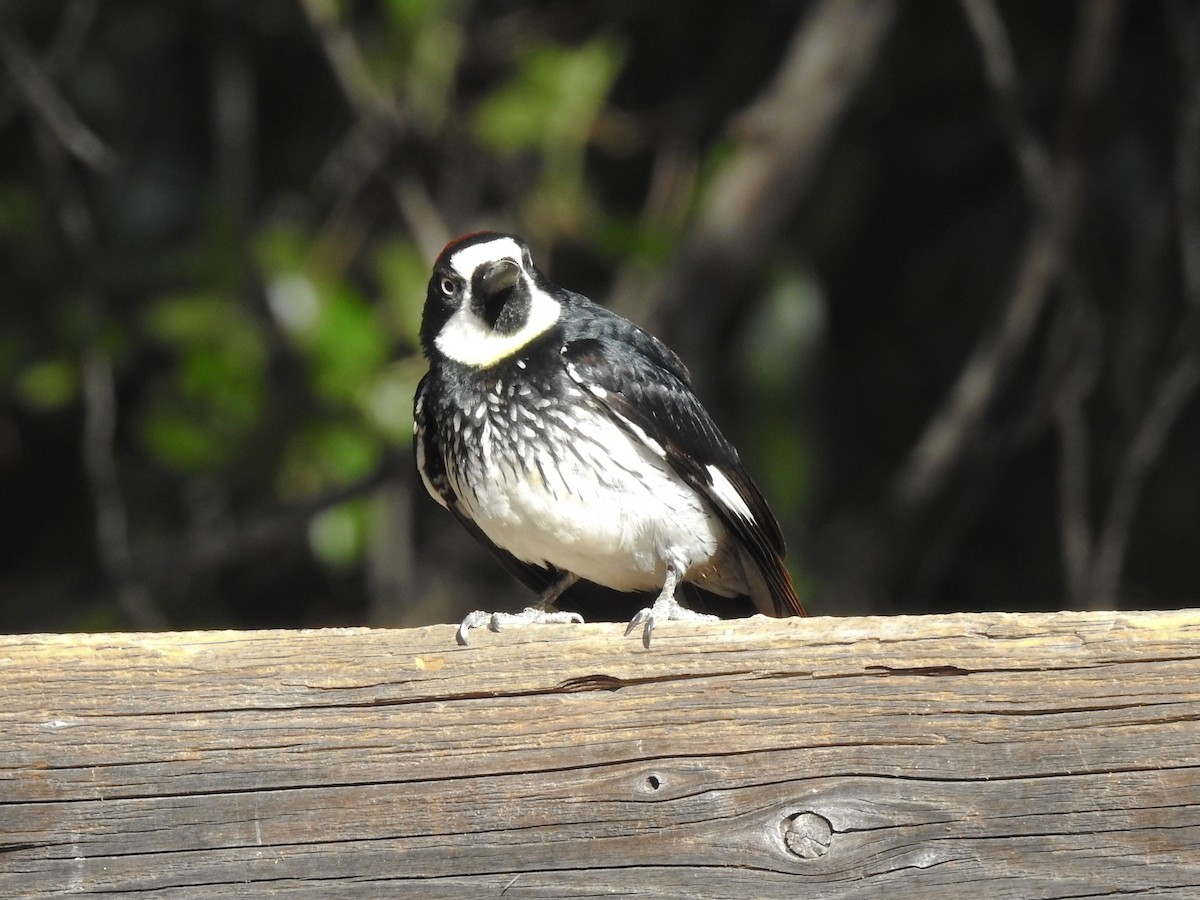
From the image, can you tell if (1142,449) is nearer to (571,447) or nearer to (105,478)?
(571,447)

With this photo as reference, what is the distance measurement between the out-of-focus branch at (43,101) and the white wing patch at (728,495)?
6.82 feet

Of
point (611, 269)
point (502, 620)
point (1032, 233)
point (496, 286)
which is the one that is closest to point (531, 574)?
point (496, 286)

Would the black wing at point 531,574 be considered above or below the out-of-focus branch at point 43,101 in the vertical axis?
below

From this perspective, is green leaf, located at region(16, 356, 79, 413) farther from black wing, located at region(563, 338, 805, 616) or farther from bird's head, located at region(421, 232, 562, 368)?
black wing, located at region(563, 338, 805, 616)

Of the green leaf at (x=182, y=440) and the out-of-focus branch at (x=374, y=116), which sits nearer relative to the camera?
the green leaf at (x=182, y=440)

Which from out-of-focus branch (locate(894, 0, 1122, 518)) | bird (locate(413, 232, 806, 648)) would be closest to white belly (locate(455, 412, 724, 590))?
bird (locate(413, 232, 806, 648))

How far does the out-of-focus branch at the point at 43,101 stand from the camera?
4.14m

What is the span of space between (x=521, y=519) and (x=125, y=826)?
1.15 metres

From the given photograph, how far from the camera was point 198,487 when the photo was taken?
15.1 feet

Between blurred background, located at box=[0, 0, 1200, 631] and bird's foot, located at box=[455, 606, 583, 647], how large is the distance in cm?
153

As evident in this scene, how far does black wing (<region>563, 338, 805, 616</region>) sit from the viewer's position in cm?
280

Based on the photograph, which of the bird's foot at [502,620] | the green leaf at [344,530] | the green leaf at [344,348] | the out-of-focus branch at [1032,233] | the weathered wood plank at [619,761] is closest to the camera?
the weathered wood plank at [619,761]

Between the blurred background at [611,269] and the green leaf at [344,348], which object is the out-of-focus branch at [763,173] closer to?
the blurred background at [611,269]

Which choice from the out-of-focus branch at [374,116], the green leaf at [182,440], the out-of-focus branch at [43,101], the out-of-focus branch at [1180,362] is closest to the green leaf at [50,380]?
the green leaf at [182,440]
